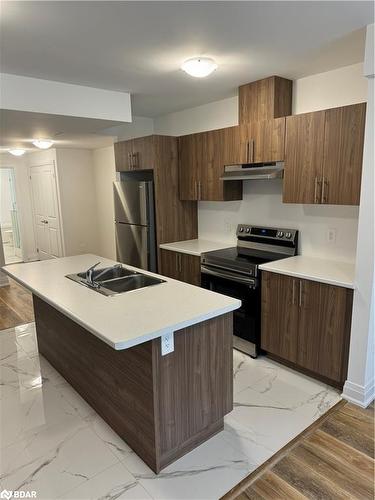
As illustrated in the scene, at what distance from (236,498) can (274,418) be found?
70cm

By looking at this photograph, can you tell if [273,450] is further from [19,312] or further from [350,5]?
[19,312]

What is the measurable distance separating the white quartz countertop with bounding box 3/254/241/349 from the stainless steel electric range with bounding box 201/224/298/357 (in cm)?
86

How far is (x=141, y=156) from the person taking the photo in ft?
13.1

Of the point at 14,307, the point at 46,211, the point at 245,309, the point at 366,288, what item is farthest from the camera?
the point at 46,211

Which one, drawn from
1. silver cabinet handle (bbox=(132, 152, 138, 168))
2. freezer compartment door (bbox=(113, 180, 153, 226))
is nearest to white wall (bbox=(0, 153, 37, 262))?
freezer compartment door (bbox=(113, 180, 153, 226))

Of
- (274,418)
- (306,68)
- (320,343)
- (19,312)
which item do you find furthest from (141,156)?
(274,418)

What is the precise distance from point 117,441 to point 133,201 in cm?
267

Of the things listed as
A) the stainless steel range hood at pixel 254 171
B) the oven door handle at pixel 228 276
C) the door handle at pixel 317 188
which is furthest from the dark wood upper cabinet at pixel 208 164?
the door handle at pixel 317 188

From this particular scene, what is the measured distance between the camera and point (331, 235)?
2957mm

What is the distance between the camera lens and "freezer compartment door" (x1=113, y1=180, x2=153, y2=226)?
12.8ft

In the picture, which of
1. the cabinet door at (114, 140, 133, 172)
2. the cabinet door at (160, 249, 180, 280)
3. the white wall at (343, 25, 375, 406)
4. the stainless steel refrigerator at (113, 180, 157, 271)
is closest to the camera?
the white wall at (343, 25, 375, 406)

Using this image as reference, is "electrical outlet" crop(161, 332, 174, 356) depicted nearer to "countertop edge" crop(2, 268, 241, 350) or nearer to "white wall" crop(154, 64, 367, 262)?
"countertop edge" crop(2, 268, 241, 350)

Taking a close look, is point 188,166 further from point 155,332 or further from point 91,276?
point 155,332

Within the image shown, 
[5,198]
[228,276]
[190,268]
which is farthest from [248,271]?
[5,198]
